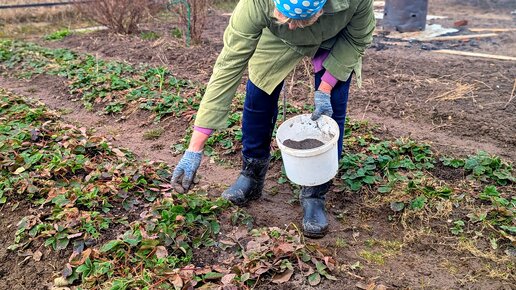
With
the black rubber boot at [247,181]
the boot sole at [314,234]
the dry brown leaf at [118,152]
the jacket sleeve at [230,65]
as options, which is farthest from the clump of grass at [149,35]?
the boot sole at [314,234]

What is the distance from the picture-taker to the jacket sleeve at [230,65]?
2.38 meters

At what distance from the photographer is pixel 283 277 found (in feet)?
7.38

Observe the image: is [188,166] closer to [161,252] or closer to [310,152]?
[161,252]

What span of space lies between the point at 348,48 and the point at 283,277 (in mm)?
1135

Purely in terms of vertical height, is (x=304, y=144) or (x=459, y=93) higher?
(x=304, y=144)

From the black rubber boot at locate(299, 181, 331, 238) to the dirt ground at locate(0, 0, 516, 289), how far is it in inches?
2.6

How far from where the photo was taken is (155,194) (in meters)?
2.95

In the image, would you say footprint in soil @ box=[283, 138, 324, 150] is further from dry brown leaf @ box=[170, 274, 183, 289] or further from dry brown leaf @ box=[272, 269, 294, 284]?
dry brown leaf @ box=[170, 274, 183, 289]

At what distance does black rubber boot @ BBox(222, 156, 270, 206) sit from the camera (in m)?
2.93

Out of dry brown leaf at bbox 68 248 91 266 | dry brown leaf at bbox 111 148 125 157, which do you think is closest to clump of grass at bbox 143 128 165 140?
dry brown leaf at bbox 111 148 125 157

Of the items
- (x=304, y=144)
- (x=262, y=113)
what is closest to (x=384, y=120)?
(x=304, y=144)

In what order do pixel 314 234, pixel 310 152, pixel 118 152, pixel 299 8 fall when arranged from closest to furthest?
pixel 299 8, pixel 310 152, pixel 314 234, pixel 118 152

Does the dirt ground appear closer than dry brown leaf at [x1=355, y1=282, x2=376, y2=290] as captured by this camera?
No

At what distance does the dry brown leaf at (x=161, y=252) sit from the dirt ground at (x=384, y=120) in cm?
49
